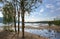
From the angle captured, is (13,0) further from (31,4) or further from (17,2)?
(31,4)

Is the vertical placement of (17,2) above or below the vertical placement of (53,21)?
above

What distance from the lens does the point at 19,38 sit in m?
27.8

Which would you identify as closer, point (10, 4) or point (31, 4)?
point (31, 4)

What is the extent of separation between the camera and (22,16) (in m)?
28.0

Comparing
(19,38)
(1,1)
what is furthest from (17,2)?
(19,38)

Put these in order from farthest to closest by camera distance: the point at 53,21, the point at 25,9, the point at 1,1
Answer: the point at 53,21
the point at 1,1
the point at 25,9

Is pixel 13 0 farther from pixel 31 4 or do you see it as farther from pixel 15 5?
pixel 31 4

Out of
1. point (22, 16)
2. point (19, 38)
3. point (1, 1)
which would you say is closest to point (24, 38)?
point (19, 38)

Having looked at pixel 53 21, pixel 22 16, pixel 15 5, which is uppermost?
pixel 15 5

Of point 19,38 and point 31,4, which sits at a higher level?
point 31,4

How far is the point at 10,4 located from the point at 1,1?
1.75 meters

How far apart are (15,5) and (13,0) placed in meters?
0.99

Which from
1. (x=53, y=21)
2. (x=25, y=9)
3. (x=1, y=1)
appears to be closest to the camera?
(x=25, y=9)

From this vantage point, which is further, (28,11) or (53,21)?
(53,21)
